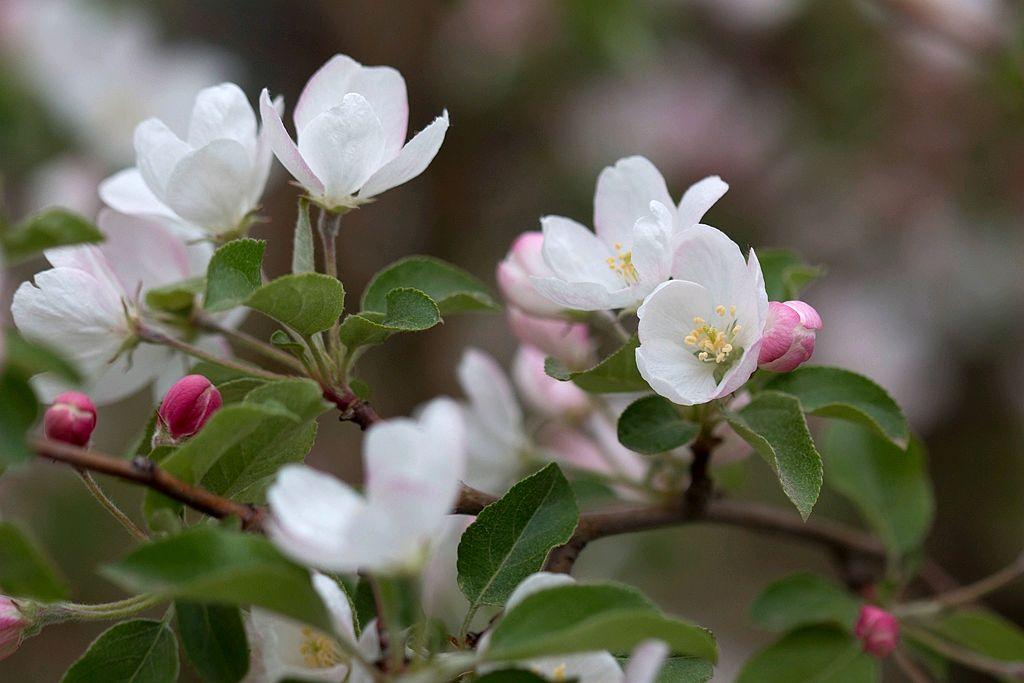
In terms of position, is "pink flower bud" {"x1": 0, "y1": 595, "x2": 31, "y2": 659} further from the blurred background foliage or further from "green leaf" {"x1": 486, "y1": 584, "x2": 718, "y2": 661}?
the blurred background foliage

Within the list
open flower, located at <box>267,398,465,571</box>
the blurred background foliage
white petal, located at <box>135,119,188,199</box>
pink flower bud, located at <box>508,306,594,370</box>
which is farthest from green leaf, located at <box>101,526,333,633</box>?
the blurred background foliage

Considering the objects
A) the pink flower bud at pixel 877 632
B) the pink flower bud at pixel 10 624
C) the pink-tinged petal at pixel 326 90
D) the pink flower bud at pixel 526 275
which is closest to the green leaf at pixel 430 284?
the pink flower bud at pixel 526 275

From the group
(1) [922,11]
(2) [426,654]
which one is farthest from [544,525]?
(1) [922,11]

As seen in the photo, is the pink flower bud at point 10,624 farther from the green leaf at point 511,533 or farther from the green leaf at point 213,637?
the green leaf at point 511,533

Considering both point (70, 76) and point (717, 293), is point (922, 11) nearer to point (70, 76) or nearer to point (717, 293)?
point (717, 293)

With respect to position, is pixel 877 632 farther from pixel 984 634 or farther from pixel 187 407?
pixel 187 407

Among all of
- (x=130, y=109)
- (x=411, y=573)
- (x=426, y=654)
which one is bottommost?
(x=130, y=109)
